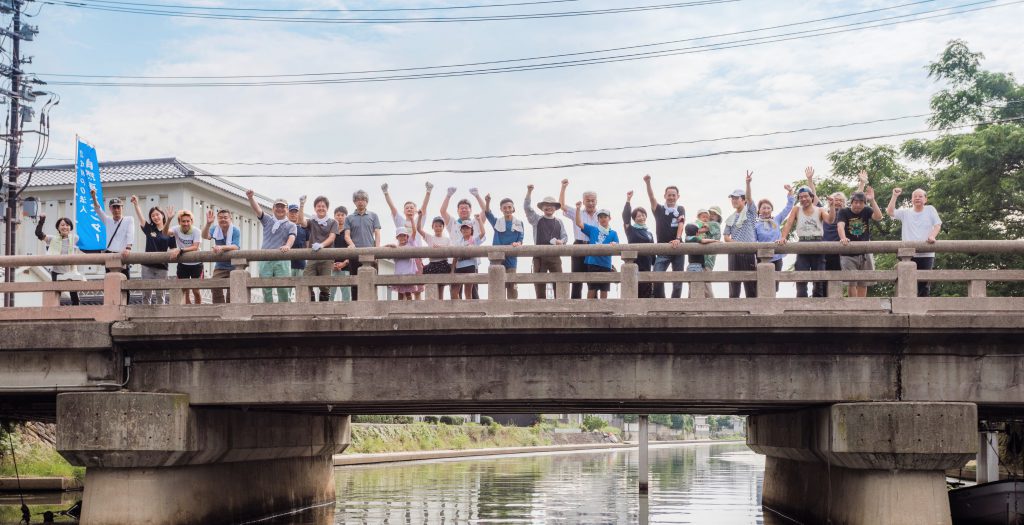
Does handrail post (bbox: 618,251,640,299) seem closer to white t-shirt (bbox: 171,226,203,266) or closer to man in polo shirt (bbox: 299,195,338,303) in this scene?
man in polo shirt (bbox: 299,195,338,303)

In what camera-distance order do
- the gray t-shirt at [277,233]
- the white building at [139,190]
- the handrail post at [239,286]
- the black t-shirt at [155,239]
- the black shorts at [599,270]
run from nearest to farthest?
the handrail post at [239,286], the black shorts at [599,270], the gray t-shirt at [277,233], the black t-shirt at [155,239], the white building at [139,190]

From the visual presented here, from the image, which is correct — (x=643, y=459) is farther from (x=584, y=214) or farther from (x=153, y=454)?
(x=153, y=454)

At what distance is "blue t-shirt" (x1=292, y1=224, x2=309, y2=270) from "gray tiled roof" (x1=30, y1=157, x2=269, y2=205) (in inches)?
1912

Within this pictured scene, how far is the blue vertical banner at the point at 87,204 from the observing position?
2209cm

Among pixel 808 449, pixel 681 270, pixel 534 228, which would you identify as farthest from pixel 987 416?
pixel 534 228

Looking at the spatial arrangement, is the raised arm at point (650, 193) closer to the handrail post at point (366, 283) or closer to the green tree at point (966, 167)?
the handrail post at point (366, 283)

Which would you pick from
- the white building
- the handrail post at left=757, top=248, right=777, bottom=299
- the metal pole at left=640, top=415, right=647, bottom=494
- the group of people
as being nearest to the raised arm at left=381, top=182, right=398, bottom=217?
the group of people

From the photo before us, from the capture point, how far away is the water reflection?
25320mm

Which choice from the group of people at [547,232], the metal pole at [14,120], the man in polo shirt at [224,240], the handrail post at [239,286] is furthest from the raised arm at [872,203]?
the metal pole at [14,120]

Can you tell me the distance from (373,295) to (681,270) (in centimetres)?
510

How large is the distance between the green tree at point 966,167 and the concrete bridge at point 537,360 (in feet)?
60.8

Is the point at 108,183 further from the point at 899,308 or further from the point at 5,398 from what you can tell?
the point at 899,308

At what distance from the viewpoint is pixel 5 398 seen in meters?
19.6

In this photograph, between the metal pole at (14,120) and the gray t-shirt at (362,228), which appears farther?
the metal pole at (14,120)
